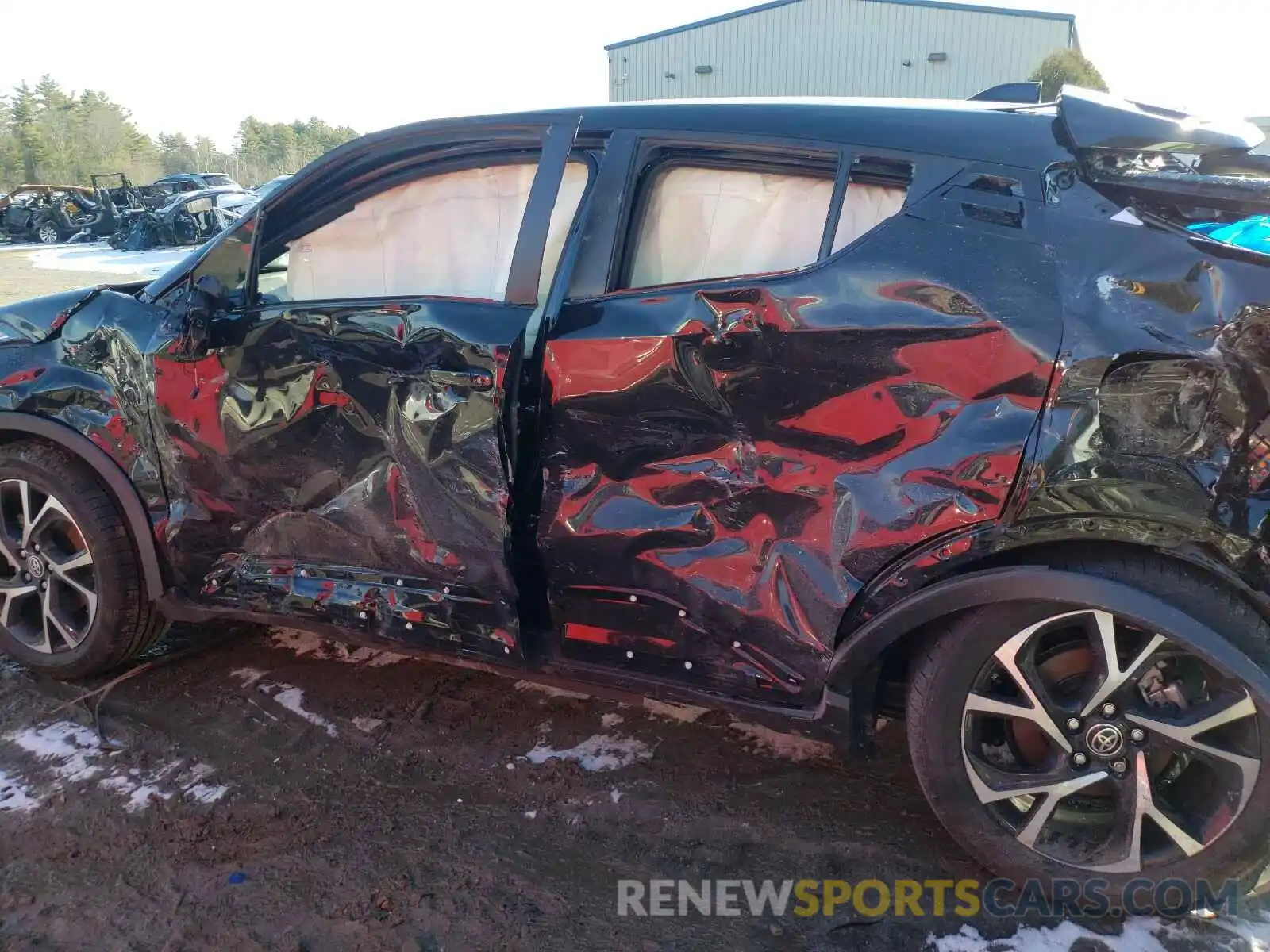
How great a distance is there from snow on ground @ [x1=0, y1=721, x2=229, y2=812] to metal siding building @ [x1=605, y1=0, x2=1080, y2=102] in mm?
26182

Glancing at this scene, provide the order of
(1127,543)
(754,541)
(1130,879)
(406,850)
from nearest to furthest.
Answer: (1127,543), (1130,879), (754,541), (406,850)

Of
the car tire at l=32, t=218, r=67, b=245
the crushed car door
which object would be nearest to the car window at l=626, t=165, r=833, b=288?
the crushed car door

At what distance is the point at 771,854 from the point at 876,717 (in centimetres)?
46

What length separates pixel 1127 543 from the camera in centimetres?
201

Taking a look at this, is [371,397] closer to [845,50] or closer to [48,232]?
[48,232]

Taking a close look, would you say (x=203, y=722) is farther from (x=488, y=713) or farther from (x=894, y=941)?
(x=894, y=941)

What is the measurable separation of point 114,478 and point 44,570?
0.50 metres

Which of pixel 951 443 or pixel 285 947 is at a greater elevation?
pixel 951 443

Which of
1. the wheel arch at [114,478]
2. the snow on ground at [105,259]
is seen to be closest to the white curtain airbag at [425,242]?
the wheel arch at [114,478]

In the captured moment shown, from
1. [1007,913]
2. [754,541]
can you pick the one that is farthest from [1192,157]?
[1007,913]

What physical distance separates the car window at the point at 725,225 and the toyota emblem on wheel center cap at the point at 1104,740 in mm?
1290

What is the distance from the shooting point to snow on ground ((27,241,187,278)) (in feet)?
56.9

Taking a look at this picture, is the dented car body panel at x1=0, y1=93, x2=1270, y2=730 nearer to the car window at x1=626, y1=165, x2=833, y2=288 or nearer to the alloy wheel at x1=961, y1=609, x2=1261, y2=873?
the car window at x1=626, y1=165, x2=833, y2=288

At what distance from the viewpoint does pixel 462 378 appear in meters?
2.45
